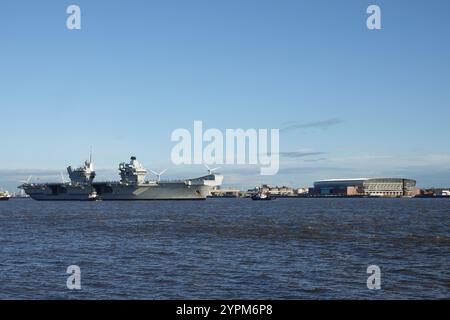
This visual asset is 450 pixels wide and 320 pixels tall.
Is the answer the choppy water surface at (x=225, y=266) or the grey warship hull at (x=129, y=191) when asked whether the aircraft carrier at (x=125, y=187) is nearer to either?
the grey warship hull at (x=129, y=191)

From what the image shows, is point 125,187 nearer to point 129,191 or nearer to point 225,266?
point 129,191

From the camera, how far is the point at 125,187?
596ft

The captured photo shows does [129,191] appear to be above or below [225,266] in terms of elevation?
above

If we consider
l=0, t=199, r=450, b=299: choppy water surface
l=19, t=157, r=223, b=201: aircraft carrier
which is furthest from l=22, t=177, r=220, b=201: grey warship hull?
l=0, t=199, r=450, b=299: choppy water surface

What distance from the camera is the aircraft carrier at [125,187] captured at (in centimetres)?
17988

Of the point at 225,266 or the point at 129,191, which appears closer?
the point at 225,266

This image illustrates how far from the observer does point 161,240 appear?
1796 inches

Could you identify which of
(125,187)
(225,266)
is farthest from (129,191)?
(225,266)

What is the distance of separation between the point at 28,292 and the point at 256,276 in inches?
395

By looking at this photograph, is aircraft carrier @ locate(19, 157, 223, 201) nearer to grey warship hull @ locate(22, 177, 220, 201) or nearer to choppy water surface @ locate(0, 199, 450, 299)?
grey warship hull @ locate(22, 177, 220, 201)

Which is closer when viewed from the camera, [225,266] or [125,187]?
[225,266]

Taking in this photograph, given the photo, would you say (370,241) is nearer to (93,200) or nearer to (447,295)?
(447,295)
